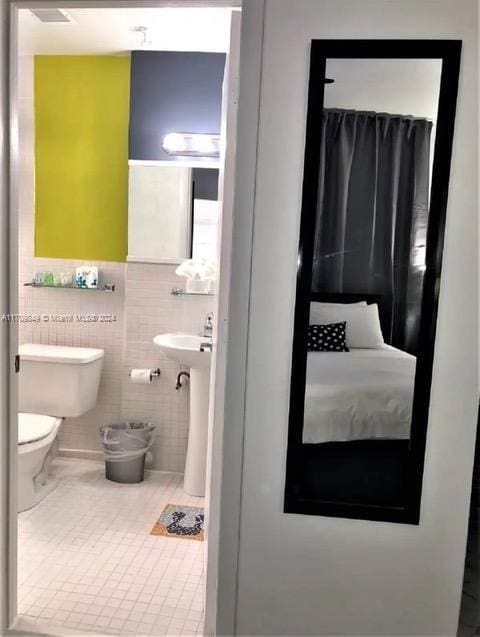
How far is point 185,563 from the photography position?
2.42m

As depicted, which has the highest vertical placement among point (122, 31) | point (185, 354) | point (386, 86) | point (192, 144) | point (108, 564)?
point (122, 31)

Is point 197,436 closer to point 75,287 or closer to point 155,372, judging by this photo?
point 155,372

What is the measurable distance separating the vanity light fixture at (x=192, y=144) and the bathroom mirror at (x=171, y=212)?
88mm

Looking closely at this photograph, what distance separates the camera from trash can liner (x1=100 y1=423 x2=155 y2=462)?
315cm

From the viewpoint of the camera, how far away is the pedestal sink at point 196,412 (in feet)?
9.53

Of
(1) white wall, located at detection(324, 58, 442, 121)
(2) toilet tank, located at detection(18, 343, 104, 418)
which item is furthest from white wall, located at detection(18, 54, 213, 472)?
(1) white wall, located at detection(324, 58, 442, 121)

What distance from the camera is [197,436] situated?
119 inches

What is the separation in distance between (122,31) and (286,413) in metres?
2.21

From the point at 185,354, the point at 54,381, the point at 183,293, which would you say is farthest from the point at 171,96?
the point at 54,381

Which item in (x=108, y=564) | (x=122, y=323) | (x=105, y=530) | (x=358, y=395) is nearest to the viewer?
(x=358, y=395)

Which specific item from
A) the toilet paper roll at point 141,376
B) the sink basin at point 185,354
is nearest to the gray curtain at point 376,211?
the sink basin at point 185,354

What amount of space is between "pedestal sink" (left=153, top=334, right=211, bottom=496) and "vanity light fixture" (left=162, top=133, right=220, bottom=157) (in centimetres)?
105

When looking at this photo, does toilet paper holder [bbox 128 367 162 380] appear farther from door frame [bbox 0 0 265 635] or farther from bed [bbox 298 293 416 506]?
bed [bbox 298 293 416 506]

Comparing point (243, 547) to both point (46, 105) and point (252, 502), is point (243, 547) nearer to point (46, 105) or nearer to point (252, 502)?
point (252, 502)
